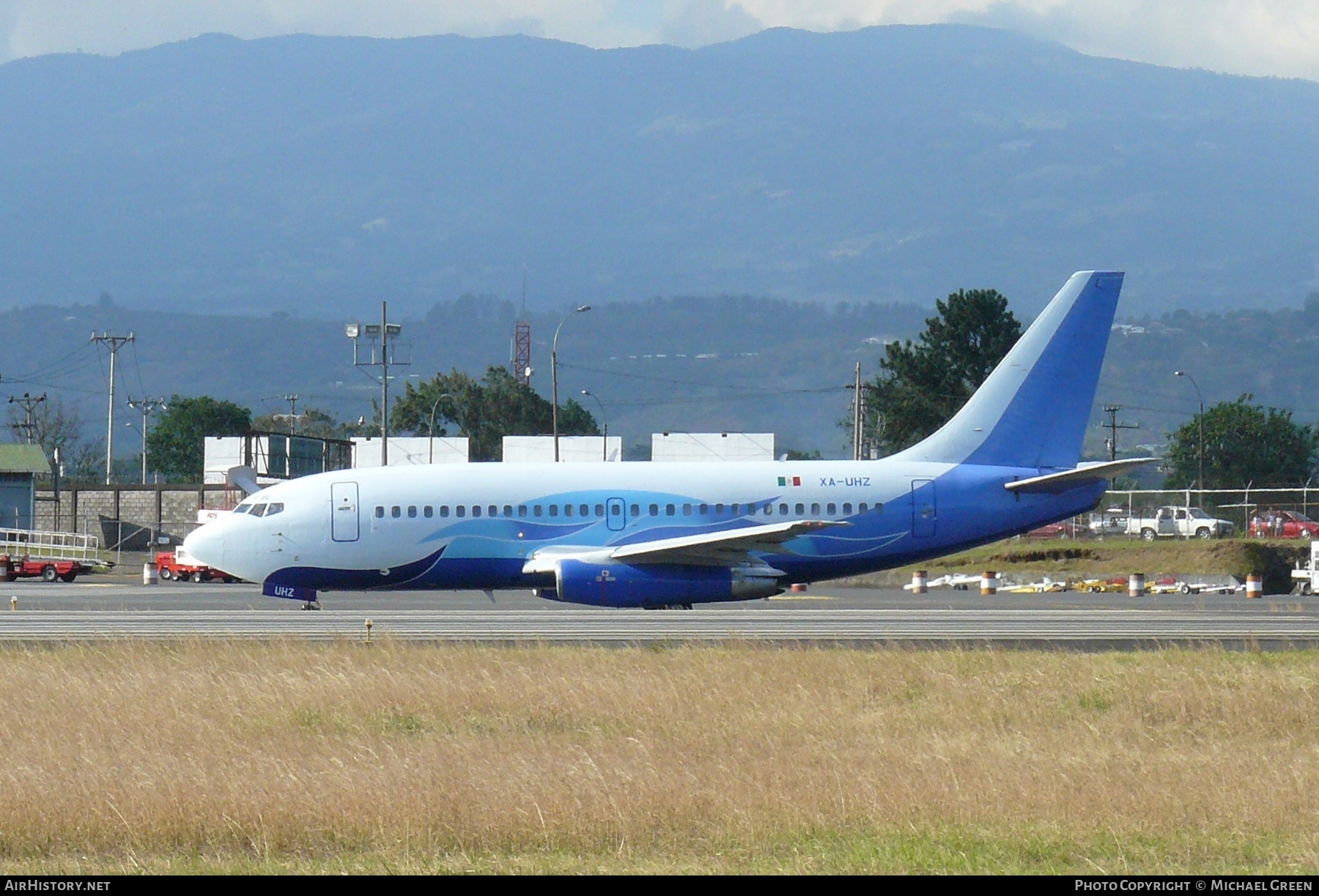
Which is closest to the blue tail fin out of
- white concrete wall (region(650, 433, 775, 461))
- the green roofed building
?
the green roofed building

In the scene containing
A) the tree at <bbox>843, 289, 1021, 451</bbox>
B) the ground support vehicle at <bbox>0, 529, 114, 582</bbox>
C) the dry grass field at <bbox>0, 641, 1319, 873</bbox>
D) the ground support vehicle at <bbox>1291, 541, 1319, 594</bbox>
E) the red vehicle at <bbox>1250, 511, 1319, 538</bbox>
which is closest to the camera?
the dry grass field at <bbox>0, 641, 1319, 873</bbox>

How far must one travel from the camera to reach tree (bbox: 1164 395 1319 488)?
104188mm

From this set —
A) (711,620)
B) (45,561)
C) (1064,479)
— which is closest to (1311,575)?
(1064,479)

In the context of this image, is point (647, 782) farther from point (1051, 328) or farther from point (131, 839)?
point (1051, 328)

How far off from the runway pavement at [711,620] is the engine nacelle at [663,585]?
456 mm

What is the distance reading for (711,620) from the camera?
29.4m

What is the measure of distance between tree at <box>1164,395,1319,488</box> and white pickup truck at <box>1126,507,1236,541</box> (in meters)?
38.2

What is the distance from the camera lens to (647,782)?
11.8 metres

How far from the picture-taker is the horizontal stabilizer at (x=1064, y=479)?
1165 inches

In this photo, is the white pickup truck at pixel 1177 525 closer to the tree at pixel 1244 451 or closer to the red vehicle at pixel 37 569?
the tree at pixel 1244 451

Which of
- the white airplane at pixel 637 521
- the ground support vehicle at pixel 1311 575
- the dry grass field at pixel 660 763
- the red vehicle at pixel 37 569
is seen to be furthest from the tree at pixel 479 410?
the dry grass field at pixel 660 763

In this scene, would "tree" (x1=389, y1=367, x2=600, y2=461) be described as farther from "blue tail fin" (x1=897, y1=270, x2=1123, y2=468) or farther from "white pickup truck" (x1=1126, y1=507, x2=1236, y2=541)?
"blue tail fin" (x1=897, y1=270, x2=1123, y2=468)

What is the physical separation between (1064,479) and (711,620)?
747 cm
